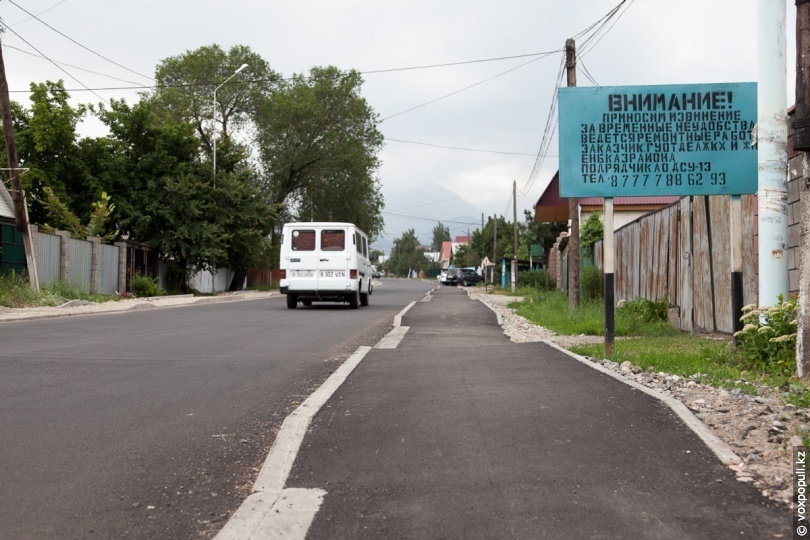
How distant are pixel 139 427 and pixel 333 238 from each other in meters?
17.6

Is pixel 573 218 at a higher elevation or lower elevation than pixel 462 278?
higher

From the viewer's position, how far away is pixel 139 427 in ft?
16.9

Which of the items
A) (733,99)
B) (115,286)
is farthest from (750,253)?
(115,286)

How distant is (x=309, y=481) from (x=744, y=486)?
2.25m

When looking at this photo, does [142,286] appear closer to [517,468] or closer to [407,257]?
[517,468]

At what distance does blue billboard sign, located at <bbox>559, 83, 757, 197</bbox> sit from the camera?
860cm

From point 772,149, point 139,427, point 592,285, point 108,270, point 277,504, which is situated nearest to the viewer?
point 277,504

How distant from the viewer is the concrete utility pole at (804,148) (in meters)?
6.31

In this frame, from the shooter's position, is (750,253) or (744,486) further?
(750,253)

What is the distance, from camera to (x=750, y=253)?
9906 mm

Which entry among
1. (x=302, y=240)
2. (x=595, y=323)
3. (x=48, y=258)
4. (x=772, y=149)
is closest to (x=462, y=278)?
(x=302, y=240)

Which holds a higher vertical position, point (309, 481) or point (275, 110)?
point (275, 110)

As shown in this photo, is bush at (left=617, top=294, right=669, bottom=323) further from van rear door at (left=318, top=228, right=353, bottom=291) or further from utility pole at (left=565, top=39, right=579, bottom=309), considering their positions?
van rear door at (left=318, top=228, right=353, bottom=291)

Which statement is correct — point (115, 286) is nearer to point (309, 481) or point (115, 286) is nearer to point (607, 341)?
point (607, 341)
